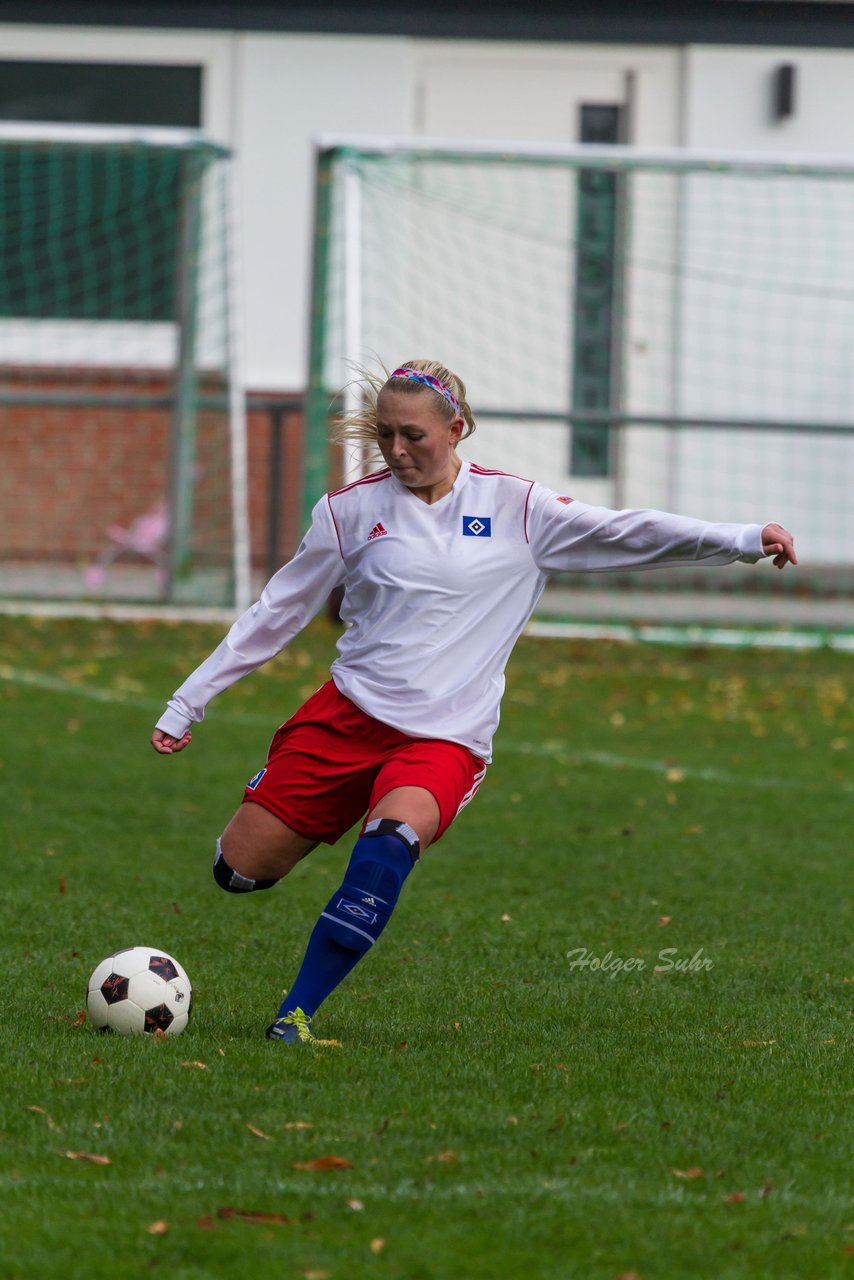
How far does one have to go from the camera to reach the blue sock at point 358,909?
4203 mm

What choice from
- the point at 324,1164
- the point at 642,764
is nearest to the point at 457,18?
the point at 642,764

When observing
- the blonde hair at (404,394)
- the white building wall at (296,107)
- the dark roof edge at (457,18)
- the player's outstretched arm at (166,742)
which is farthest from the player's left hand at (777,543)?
the dark roof edge at (457,18)

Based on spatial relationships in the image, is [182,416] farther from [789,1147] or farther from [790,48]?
[789,1147]

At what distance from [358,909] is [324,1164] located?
2.98 feet

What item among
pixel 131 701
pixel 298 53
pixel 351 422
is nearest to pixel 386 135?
pixel 298 53

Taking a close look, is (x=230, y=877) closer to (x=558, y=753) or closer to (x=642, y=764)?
(x=642, y=764)

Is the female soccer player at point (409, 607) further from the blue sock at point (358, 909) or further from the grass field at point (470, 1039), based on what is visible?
the grass field at point (470, 1039)

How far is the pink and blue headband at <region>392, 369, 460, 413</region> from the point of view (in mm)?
4469

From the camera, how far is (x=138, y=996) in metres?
4.30

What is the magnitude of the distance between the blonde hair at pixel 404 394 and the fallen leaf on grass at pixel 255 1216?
202 cm

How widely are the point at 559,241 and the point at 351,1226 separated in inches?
491

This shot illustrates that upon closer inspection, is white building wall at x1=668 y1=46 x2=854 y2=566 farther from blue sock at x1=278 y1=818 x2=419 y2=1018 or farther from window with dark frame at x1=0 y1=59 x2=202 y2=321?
blue sock at x1=278 y1=818 x2=419 y2=1018

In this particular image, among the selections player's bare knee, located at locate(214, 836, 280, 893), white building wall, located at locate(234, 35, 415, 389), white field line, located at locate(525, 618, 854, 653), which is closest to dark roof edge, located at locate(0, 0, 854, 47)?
white building wall, located at locate(234, 35, 415, 389)

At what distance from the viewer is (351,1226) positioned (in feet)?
10.1
